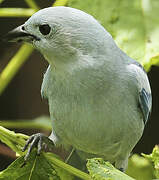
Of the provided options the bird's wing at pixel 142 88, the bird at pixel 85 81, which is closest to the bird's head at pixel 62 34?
the bird at pixel 85 81

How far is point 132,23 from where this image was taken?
161cm

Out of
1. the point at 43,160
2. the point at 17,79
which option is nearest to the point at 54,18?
the point at 43,160

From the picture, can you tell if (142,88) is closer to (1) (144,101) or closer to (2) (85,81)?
(1) (144,101)

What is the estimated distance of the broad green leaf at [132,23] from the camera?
60.2 inches

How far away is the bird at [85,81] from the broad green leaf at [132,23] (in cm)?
17

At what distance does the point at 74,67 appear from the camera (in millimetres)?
1232

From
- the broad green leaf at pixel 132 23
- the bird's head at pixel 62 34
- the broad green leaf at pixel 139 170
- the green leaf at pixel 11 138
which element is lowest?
the broad green leaf at pixel 139 170

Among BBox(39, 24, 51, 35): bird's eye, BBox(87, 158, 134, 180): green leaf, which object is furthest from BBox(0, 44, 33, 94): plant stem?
BBox(87, 158, 134, 180): green leaf

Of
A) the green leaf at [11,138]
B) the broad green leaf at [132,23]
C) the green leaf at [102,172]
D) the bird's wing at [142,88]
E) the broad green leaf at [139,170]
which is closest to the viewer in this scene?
the green leaf at [102,172]

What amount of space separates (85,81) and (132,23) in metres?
0.46

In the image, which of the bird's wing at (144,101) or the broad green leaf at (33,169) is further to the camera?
the bird's wing at (144,101)

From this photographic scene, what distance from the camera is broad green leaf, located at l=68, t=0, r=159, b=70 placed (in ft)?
5.02

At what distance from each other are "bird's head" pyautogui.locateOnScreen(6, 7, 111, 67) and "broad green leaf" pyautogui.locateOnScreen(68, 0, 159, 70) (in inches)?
11.7

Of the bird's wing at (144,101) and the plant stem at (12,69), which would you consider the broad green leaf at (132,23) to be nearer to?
the bird's wing at (144,101)
